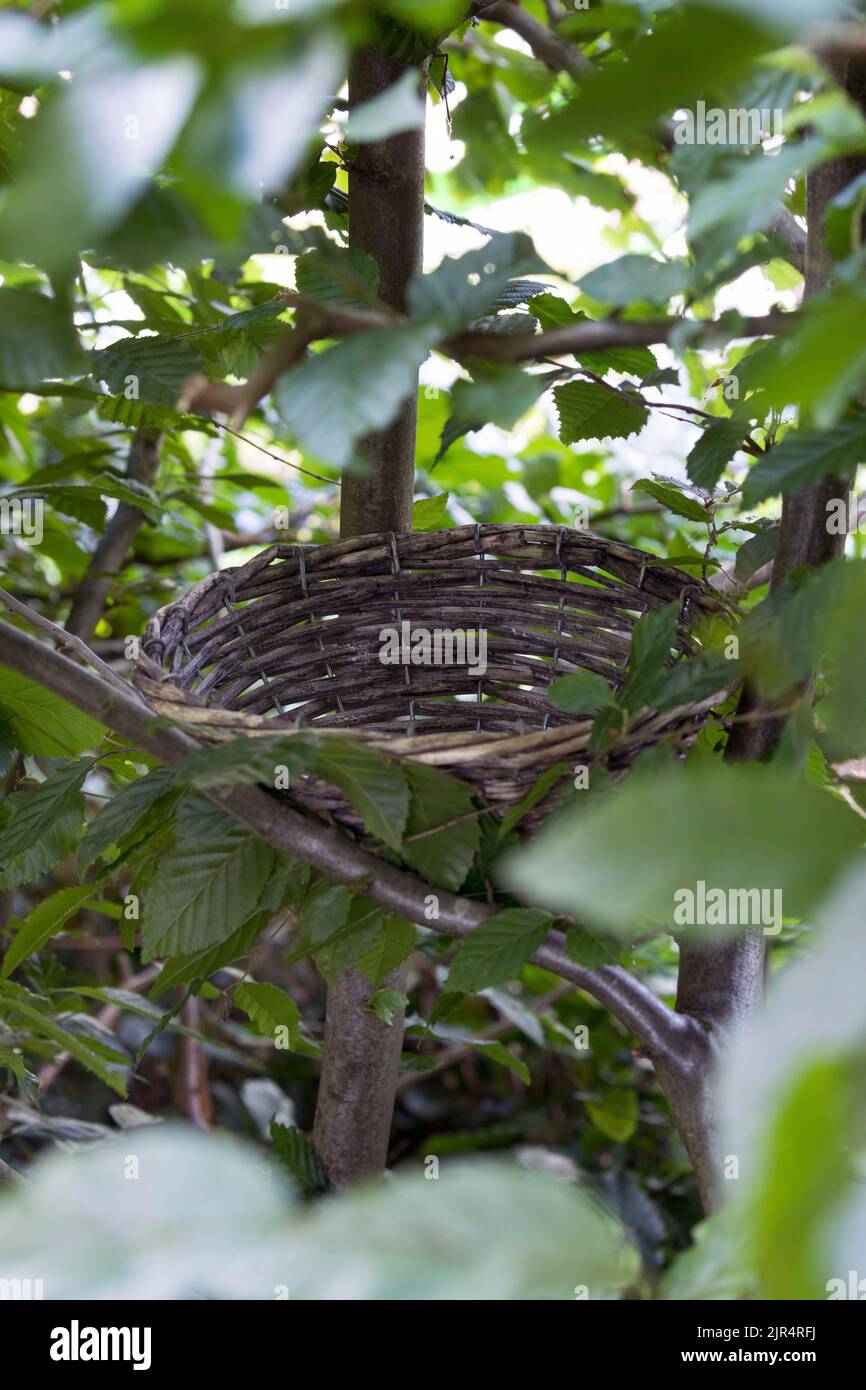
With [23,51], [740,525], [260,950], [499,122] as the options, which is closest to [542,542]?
[740,525]

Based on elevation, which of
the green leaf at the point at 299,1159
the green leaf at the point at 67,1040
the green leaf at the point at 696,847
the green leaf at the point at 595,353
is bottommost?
the green leaf at the point at 299,1159

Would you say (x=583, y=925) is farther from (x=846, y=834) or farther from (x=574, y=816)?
(x=846, y=834)

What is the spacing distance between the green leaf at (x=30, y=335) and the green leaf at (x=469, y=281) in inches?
3.7

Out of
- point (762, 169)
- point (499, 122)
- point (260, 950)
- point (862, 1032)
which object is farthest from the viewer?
point (499, 122)

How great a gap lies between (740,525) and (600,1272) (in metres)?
0.53

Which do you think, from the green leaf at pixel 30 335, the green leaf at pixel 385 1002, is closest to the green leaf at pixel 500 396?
the green leaf at pixel 30 335

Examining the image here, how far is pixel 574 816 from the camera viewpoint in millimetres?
432

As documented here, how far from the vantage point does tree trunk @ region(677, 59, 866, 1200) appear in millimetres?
503

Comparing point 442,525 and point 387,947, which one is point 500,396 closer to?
point 387,947

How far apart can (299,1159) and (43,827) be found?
0.25 m

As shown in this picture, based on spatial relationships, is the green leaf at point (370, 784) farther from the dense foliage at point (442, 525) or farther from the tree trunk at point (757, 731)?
→ the tree trunk at point (757, 731)

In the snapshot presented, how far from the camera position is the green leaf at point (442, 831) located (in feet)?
1.67

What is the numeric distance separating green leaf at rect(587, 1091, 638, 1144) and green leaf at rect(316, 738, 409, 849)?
903mm

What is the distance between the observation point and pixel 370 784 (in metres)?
0.48
